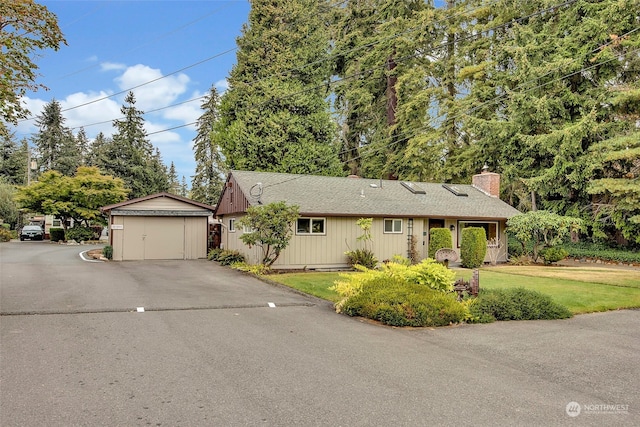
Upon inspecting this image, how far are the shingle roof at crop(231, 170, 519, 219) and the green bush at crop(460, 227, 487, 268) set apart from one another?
1.17 metres

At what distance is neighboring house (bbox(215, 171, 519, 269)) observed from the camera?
57.3ft

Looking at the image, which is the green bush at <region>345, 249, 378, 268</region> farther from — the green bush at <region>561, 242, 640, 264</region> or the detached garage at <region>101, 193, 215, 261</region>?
the green bush at <region>561, 242, 640, 264</region>

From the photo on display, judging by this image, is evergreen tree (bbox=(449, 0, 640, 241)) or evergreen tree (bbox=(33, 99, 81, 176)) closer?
evergreen tree (bbox=(449, 0, 640, 241))

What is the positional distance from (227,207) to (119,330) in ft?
45.7

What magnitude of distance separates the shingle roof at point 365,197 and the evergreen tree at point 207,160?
2496 centimetres

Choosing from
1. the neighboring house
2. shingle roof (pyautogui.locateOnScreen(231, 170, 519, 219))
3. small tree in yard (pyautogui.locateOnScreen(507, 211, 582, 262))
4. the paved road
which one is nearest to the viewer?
the paved road

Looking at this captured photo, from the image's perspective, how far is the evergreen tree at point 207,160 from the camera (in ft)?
145

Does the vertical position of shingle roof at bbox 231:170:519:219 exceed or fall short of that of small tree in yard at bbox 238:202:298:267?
it exceeds it

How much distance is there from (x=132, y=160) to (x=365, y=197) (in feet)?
105

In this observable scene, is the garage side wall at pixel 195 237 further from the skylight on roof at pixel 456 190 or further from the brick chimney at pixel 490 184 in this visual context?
the brick chimney at pixel 490 184

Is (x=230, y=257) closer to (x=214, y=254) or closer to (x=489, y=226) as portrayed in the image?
(x=214, y=254)

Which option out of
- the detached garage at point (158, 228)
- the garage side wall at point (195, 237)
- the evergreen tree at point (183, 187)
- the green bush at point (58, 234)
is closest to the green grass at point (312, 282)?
the garage side wall at point (195, 237)

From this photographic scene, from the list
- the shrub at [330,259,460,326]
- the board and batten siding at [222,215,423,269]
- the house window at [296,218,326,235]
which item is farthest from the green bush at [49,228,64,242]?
the shrub at [330,259,460,326]

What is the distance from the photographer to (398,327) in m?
7.84
